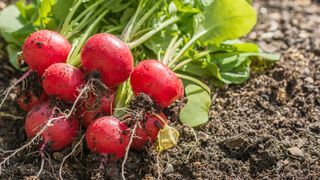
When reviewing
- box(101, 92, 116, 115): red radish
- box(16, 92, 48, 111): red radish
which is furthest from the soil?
box(101, 92, 116, 115): red radish

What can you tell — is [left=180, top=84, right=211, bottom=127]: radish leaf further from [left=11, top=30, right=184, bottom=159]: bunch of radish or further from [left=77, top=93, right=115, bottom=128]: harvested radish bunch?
[left=77, top=93, right=115, bottom=128]: harvested radish bunch

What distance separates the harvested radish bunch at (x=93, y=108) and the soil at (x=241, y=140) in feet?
0.53

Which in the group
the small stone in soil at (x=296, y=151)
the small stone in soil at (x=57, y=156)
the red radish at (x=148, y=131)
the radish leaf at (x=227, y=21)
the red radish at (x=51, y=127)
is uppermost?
the radish leaf at (x=227, y=21)

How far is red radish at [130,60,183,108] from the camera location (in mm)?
2820

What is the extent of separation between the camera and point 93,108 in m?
2.85

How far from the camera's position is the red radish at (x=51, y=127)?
2807 mm

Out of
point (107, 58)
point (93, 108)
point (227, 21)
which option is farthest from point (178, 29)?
point (93, 108)

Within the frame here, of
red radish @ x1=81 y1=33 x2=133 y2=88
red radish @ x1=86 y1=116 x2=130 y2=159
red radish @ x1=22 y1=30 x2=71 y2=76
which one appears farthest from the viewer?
red radish @ x1=22 y1=30 x2=71 y2=76

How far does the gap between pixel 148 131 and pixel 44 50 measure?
645mm

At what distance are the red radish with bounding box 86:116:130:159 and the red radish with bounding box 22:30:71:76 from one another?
429 mm

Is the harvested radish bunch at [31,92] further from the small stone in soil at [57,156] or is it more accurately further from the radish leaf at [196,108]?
the radish leaf at [196,108]

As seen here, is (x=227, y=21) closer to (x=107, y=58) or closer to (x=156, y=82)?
(x=156, y=82)

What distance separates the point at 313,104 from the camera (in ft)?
10.5

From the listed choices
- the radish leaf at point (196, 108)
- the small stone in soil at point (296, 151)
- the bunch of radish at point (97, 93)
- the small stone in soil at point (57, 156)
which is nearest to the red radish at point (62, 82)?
the bunch of radish at point (97, 93)
